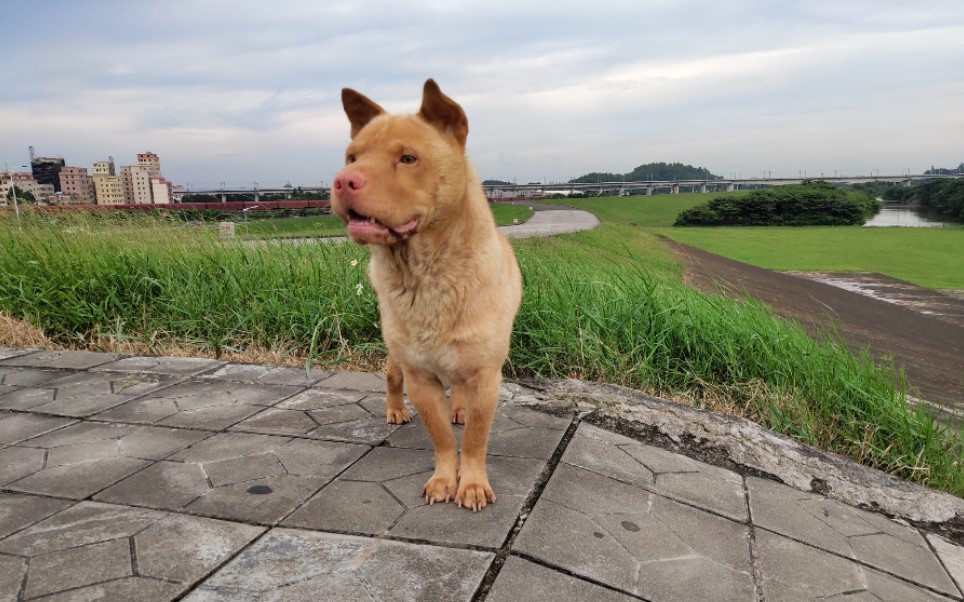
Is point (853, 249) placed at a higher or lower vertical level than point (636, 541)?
lower

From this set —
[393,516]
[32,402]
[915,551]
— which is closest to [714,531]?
[915,551]

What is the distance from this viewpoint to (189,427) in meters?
3.07

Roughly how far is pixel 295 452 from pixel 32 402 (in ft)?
6.43

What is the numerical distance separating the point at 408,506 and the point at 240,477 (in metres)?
0.79

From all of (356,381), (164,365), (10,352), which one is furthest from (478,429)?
(10,352)

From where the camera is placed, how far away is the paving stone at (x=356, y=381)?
12.3 feet

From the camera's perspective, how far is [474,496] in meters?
2.27

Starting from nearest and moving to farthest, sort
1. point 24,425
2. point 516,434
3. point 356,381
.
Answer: point 516,434
point 24,425
point 356,381

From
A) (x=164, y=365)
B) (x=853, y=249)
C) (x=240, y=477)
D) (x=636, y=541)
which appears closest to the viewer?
(x=636, y=541)

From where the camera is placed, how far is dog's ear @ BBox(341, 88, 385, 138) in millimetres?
2258

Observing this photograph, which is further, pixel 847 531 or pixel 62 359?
pixel 62 359

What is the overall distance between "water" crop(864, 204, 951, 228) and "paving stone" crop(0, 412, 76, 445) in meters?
53.6

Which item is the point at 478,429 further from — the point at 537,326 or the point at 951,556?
the point at 537,326

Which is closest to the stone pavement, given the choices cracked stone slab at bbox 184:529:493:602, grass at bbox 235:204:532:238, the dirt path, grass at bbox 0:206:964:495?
cracked stone slab at bbox 184:529:493:602
